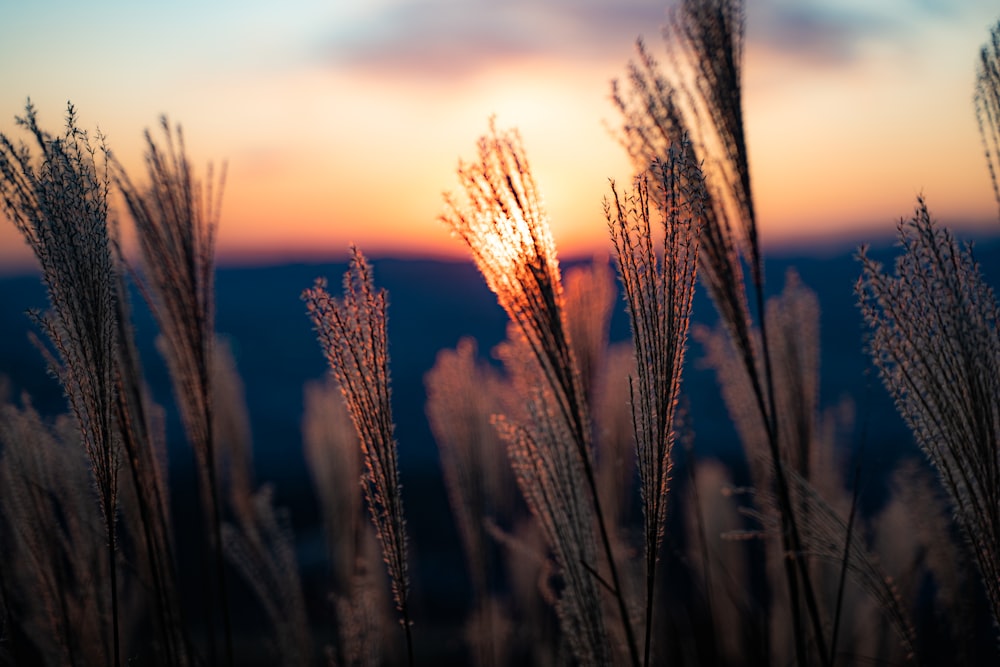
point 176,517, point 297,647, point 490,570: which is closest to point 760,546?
point 490,570

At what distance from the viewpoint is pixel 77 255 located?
117 centimetres

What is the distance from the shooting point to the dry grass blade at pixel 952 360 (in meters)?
1.14

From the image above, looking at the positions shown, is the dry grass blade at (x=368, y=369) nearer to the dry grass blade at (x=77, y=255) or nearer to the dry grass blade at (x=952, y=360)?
the dry grass blade at (x=77, y=255)

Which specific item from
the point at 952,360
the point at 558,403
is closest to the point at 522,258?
the point at 558,403

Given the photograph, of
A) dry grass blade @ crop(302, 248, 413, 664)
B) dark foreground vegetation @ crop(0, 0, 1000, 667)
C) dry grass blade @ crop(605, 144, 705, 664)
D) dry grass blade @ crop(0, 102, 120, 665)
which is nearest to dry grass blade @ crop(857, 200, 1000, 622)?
dark foreground vegetation @ crop(0, 0, 1000, 667)

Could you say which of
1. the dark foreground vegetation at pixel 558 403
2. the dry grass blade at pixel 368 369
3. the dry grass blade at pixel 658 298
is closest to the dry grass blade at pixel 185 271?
the dark foreground vegetation at pixel 558 403

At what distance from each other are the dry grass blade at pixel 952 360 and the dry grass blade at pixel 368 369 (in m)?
0.90

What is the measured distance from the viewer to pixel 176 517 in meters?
7.27

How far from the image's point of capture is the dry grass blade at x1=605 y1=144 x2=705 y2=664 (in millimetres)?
1112

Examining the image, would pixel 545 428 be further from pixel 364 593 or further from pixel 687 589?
pixel 687 589

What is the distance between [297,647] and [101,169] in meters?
2.03

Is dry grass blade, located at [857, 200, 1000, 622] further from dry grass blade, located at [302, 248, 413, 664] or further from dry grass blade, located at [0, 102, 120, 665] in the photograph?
dry grass blade, located at [0, 102, 120, 665]

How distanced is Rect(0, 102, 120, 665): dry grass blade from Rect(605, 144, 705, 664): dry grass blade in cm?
90

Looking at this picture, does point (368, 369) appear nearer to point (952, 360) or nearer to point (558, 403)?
Answer: point (558, 403)
